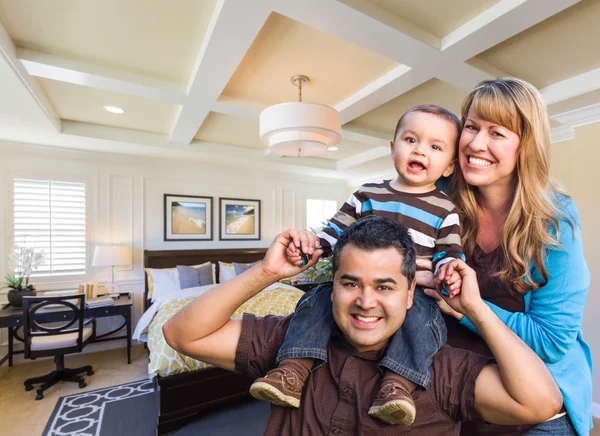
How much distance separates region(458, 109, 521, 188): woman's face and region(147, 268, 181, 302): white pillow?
4162 millimetres

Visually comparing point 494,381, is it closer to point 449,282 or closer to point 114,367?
point 449,282

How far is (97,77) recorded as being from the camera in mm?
2555

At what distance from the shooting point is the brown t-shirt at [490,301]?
1.03m

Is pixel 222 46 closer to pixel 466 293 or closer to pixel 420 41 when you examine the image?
pixel 420 41

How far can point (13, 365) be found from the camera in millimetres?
4176

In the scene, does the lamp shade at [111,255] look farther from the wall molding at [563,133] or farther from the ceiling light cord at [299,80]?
the wall molding at [563,133]

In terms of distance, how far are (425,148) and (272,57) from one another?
170 centimetres

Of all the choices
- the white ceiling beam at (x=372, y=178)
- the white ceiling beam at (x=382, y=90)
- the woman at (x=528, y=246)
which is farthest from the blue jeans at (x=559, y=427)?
the white ceiling beam at (x=372, y=178)

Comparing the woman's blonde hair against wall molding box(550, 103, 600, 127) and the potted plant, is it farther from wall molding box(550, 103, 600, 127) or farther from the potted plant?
the potted plant

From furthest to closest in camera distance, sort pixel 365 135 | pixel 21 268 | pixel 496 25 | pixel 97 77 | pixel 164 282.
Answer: pixel 164 282, pixel 21 268, pixel 365 135, pixel 97 77, pixel 496 25

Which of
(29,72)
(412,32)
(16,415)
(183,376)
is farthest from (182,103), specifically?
(16,415)

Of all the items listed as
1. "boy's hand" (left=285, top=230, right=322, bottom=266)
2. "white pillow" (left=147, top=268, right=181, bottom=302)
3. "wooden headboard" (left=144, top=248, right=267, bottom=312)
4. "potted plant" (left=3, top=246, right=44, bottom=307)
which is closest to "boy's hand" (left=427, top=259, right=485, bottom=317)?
"boy's hand" (left=285, top=230, right=322, bottom=266)

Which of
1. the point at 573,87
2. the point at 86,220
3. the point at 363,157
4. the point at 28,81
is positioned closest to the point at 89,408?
the point at 86,220

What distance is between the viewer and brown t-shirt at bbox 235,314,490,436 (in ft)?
3.11
